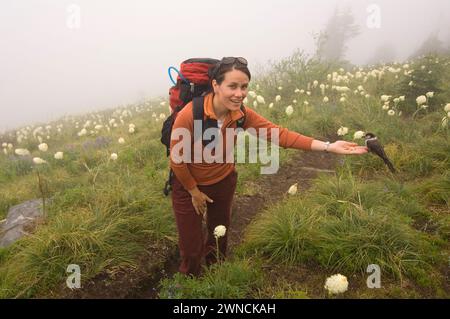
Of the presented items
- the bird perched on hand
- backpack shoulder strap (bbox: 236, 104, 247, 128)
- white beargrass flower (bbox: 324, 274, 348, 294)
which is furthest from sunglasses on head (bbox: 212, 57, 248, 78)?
white beargrass flower (bbox: 324, 274, 348, 294)

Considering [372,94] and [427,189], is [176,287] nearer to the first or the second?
[427,189]

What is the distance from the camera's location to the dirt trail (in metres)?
3.37

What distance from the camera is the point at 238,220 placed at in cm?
472

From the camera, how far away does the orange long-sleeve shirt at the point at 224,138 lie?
2.72 m

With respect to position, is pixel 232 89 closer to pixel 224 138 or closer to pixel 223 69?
pixel 223 69

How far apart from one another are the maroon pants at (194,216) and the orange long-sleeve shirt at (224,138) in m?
0.11

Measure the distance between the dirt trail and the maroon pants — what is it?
59 cm

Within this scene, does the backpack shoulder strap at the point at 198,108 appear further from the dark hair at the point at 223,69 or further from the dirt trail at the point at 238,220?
the dirt trail at the point at 238,220

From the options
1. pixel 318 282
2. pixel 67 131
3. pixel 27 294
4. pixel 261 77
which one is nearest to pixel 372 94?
pixel 261 77

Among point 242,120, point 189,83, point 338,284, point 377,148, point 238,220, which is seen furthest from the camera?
point 238,220

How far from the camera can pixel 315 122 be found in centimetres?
759

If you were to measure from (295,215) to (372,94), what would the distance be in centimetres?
719

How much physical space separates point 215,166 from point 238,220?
1.82 metres

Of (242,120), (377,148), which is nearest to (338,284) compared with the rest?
(377,148)
